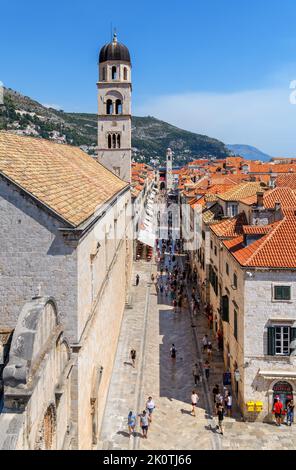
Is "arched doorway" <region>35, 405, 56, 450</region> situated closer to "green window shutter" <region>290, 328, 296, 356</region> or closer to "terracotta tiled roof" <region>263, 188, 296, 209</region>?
"green window shutter" <region>290, 328, 296, 356</region>

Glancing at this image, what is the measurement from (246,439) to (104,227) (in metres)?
10.6

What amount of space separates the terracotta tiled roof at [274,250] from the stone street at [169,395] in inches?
273

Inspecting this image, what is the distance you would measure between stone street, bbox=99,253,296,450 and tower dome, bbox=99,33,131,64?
22.0m

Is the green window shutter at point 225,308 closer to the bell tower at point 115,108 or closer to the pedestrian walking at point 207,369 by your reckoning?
the pedestrian walking at point 207,369

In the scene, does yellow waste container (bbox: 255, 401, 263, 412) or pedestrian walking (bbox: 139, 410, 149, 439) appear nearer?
pedestrian walking (bbox: 139, 410, 149, 439)

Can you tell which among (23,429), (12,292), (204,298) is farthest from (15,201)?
(204,298)

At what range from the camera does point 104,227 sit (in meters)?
20.8

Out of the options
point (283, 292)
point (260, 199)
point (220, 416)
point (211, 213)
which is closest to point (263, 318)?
point (283, 292)

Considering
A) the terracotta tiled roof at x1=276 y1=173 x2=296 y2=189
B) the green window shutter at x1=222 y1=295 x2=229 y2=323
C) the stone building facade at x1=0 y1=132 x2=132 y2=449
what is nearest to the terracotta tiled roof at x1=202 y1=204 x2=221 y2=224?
the terracotta tiled roof at x1=276 y1=173 x2=296 y2=189

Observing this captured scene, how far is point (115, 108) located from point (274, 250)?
2569 cm

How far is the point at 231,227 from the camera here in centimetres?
2938

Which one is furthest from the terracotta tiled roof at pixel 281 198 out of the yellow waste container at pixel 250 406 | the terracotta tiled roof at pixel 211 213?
the yellow waste container at pixel 250 406

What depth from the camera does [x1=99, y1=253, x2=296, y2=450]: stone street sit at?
1870 cm

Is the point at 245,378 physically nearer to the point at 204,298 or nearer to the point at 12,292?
the point at 12,292
